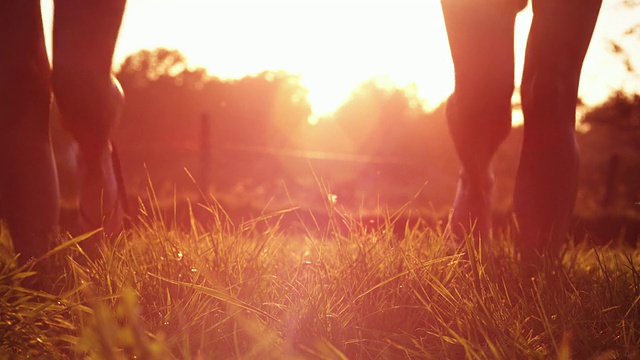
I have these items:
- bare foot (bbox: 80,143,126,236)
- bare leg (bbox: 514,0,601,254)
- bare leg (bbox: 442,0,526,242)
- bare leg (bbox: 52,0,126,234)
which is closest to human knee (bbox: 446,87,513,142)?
bare leg (bbox: 442,0,526,242)

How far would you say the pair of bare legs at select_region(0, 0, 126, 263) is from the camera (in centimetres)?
189

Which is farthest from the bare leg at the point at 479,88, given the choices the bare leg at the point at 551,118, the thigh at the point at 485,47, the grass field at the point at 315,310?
the grass field at the point at 315,310

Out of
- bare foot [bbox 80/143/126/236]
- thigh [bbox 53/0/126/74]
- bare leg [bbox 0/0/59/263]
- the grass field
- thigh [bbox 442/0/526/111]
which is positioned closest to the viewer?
the grass field

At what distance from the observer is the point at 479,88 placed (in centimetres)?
219

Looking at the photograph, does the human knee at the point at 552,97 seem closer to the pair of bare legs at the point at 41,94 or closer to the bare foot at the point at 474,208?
the bare foot at the point at 474,208

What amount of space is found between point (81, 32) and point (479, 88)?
154cm

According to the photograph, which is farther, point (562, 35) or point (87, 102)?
point (87, 102)

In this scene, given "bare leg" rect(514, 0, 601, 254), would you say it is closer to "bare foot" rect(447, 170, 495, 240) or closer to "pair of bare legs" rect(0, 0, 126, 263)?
"bare foot" rect(447, 170, 495, 240)

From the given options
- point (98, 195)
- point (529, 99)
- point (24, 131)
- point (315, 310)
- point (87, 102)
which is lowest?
point (98, 195)

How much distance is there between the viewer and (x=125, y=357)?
1.17 metres

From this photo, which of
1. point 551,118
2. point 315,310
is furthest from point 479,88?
point 315,310

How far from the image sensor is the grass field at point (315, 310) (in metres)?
1.20

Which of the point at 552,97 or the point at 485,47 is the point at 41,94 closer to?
the point at 485,47

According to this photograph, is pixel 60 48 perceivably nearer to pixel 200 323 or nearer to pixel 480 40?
pixel 200 323
